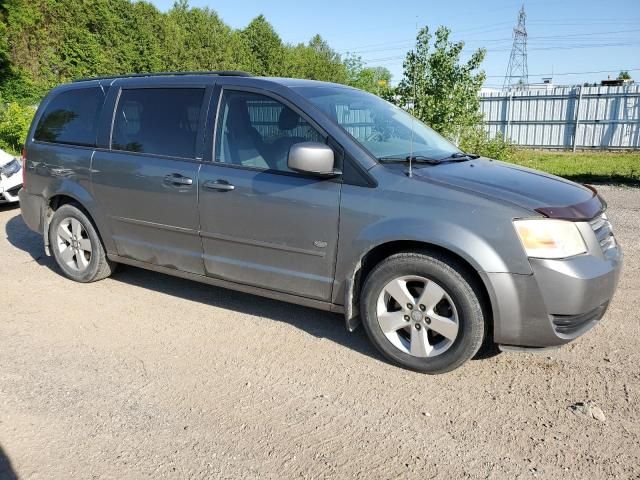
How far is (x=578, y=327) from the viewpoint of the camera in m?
3.15

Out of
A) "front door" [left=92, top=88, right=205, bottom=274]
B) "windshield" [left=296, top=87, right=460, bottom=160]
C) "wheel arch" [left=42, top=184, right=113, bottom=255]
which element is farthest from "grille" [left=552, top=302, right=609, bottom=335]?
"wheel arch" [left=42, top=184, right=113, bottom=255]

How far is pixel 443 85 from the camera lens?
1012 centimetres

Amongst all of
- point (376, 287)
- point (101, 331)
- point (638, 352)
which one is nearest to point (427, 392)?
point (376, 287)

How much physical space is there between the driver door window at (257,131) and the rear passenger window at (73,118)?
4.79 feet

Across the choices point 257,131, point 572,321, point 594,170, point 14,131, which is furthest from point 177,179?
point 14,131

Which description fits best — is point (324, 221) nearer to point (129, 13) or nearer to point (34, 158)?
point (34, 158)

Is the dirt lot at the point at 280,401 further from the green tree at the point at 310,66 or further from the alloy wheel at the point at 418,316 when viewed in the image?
the green tree at the point at 310,66

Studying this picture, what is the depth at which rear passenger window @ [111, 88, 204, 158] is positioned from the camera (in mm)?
4152

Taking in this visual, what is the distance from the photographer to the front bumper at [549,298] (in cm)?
296

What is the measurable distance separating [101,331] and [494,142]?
9.17 metres

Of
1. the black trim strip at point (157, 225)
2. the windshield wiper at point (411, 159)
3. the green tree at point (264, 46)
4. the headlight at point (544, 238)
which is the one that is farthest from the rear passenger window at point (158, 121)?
the green tree at point (264, 46)

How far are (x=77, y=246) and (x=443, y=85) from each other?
24.5ft

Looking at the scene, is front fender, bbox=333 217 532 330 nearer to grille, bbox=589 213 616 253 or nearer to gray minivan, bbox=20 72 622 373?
gray minivan, bbox=20 72 622 373

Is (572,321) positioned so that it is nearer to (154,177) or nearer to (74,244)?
(154,177)
